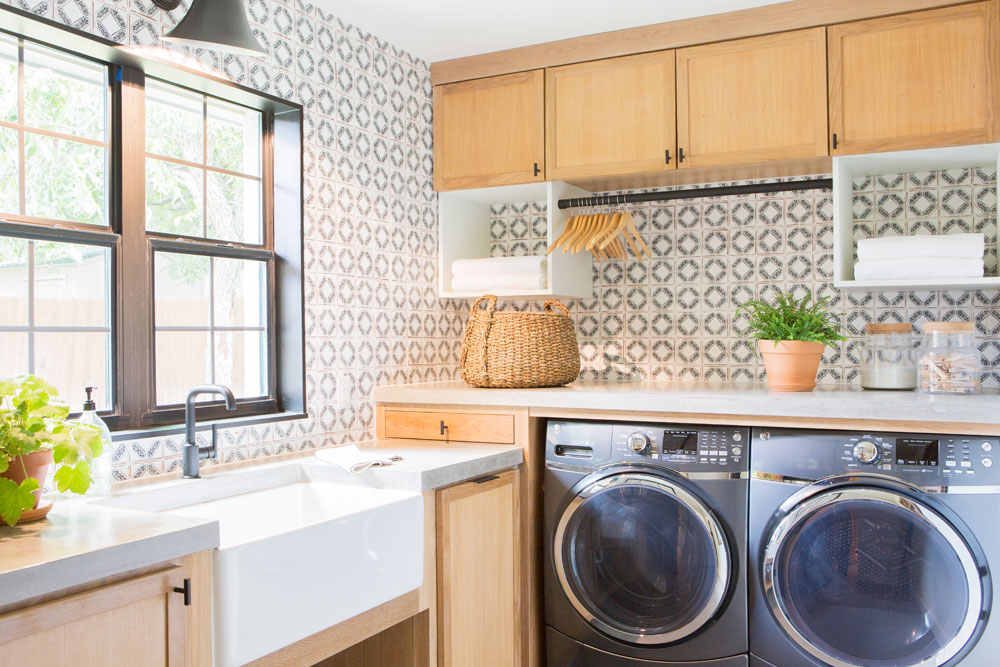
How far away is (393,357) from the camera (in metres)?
3.17

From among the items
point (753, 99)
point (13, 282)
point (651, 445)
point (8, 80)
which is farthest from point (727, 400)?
point (8, 80)

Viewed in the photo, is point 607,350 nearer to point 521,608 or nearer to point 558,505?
point 558,505

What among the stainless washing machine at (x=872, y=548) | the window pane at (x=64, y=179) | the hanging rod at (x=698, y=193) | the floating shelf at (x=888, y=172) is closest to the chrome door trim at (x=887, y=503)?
the stainless washing machine at (x=872, y=548)

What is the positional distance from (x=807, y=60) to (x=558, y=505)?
5.73 ft

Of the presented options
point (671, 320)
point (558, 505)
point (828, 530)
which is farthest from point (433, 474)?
point (671, 320)

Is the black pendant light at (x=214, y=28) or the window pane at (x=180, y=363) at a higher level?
the black pendant light at (x=214, y=28)

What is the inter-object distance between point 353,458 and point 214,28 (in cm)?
130

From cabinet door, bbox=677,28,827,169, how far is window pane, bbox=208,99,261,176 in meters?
1.52

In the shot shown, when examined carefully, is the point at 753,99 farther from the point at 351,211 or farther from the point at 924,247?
the point at 351,211

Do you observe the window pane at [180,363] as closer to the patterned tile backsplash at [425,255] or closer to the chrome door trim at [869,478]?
the patterned tile backsplash at [425,255]

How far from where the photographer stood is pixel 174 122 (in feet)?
8.24

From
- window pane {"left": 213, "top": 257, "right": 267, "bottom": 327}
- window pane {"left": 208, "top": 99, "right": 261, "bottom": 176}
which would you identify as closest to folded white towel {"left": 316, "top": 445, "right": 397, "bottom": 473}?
window pane {"left": 213, "top": 257, "right": 267, "bottom": 327}

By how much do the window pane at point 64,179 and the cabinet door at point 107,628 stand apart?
1.17 metres

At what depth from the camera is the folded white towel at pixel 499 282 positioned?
10.5ft
